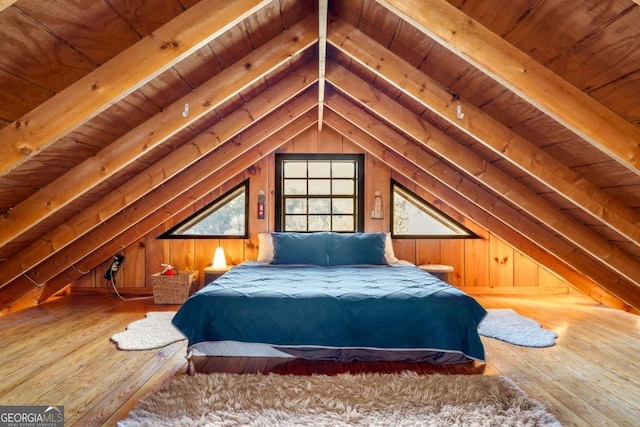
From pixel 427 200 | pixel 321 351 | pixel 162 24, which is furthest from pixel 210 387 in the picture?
pixel 427 200

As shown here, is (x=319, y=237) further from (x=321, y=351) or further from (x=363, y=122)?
(x=321, y=351)

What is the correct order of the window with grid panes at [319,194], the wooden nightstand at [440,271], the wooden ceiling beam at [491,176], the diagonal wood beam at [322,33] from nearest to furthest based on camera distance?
the diagonal wood beam at [322,33]
the wooden ceiling beam at [491,176]
the wooden nightstand at [440,271]
the window with grid panes at [319,194]

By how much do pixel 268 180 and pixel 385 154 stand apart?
56.6 inches

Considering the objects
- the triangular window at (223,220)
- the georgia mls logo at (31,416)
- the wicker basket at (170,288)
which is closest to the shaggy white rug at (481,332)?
the wicker basket at (170,288)

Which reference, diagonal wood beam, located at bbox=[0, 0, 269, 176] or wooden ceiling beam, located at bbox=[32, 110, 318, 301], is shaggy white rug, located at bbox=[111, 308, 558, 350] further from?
diagonal wood beam, located at bbox=[0, 0, 269, 176]

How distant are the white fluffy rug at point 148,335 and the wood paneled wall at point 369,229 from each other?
1.21 meters

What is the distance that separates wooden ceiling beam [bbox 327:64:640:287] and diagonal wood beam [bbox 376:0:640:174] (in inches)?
47.0

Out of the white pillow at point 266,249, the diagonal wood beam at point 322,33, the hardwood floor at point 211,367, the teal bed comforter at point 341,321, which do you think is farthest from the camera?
the white pillow at point 266,249

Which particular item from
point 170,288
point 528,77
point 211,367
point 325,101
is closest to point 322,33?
point 528,77

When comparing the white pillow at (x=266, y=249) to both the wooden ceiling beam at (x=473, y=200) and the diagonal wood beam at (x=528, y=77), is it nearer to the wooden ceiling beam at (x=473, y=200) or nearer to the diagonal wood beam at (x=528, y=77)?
the wooden ceiling beam at (x=473, y=200)

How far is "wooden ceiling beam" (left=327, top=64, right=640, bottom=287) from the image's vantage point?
264 cm

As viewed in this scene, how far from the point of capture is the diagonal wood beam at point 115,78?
63.0 inches

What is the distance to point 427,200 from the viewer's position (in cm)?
451

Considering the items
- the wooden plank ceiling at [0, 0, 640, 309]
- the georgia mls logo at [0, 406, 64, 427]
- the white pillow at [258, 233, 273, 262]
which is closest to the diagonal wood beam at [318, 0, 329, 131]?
the wooden plank ceiling at [0, 0, 640, 309]
